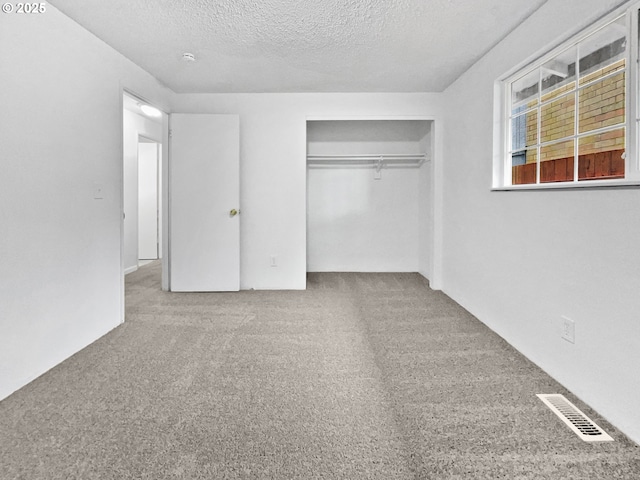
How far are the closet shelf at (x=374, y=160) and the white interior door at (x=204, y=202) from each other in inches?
53.7

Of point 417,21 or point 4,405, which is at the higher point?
point 417,21

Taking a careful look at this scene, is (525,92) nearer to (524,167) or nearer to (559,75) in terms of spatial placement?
(559,75)

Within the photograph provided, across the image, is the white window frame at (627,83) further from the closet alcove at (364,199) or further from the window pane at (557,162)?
the closet alcove at (364,199)

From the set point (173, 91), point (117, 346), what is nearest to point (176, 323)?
point (117, 346)

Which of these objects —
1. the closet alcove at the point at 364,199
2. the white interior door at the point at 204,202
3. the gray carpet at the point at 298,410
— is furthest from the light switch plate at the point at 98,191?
the closet alcove at the point at 364,199

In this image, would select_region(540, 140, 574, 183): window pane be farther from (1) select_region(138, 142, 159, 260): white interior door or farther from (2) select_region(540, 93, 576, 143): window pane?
(1) select_region(138, 142, 159, 260): white interior door

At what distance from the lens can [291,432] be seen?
65.5 inches

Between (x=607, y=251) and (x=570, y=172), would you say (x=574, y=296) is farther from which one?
(x=570, y=172)

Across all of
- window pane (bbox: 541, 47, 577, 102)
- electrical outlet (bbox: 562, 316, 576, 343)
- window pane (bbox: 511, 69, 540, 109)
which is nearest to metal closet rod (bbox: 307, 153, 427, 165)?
window pane (bbox: 511, 69, 540, 109)

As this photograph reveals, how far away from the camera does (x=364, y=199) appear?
5.52 meters

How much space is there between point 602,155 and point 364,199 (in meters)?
3.69

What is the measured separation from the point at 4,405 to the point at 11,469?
0.64 meters

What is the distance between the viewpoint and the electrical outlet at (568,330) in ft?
6.63

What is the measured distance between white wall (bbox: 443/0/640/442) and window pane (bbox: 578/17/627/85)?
0.12 meters
